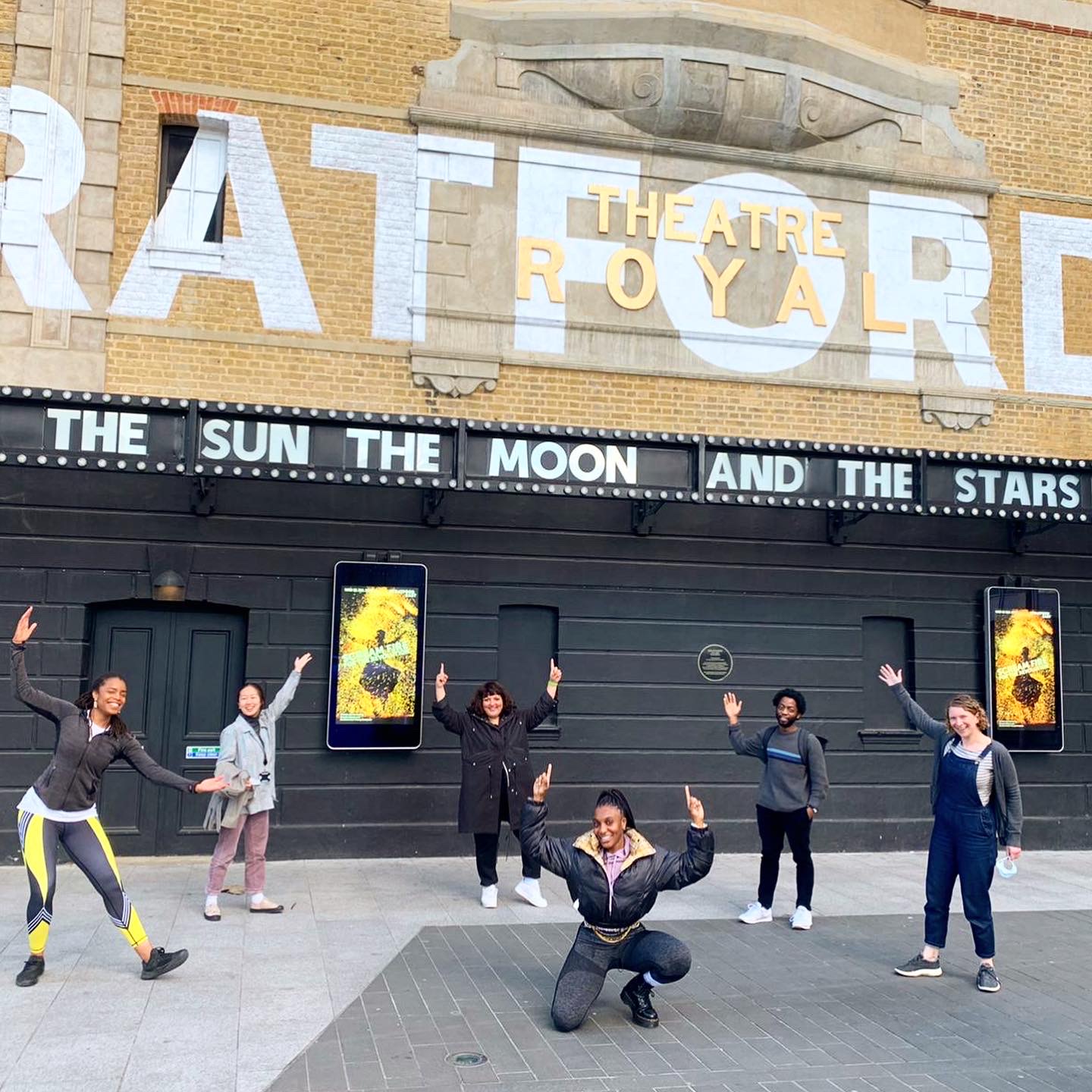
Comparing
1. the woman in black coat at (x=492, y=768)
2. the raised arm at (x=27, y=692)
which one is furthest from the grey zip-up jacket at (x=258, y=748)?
the raised arm at (x=27, y=692)

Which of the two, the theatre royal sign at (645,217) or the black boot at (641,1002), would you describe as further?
the theatre royal sign at (645,217)

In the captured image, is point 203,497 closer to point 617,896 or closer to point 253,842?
point 253,842

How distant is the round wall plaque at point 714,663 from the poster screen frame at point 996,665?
3.10 m

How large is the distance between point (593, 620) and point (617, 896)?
5660 mm

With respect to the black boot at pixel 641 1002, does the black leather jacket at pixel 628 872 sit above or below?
above

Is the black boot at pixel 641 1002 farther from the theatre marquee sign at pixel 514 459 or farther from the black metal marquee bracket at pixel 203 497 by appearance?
the black metal marquee bracket at pixel 203 497

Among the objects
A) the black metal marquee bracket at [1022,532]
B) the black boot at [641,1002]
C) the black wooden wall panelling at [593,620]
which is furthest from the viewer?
the black metal marquee bracket at [1022,532]

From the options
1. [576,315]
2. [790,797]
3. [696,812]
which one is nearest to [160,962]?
[696,812]

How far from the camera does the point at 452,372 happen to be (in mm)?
11344

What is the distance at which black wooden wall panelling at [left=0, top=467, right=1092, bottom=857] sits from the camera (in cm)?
1052

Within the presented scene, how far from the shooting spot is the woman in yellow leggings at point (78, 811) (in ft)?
21.5

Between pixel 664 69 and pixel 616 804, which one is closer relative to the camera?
pixel 616 804

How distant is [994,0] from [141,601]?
1225cm

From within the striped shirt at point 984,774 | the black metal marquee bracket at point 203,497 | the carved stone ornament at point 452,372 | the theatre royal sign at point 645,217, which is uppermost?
the theatre royal sign at point 645,217
